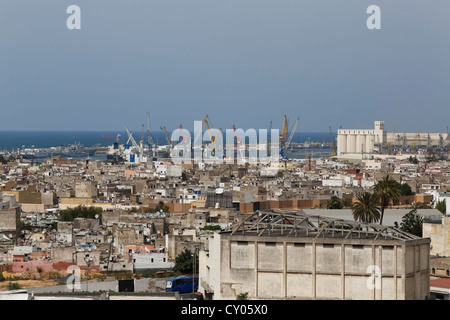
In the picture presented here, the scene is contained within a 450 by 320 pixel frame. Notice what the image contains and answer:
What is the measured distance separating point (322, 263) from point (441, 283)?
10.4 ft

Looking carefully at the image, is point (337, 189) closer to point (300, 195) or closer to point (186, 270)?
point (300, 195)

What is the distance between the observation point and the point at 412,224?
28.0 metres

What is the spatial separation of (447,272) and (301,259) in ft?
15.0

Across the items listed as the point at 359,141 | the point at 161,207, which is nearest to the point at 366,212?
the point at 161,207

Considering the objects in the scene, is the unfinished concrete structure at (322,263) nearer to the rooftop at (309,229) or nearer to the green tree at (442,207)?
the rooftop at (309,229)

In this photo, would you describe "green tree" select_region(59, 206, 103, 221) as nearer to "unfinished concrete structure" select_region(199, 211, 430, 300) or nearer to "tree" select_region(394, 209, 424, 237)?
"tree" select_region(394, 209, 424, 237)

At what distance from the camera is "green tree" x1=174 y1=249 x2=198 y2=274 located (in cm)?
2502

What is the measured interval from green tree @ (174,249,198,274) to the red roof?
7.13 m

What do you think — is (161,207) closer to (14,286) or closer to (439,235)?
(14,286)

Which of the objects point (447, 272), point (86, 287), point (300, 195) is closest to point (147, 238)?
point (86, 287)

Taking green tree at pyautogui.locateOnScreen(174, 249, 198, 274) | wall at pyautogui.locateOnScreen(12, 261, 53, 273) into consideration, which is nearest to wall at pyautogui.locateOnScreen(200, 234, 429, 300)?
green tree at pyautogui.locateOnScreen(174, 249, 198, 274)

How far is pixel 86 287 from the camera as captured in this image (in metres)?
21.6

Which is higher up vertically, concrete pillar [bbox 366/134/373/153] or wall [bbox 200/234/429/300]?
wall [bbox 200/234/429/300]

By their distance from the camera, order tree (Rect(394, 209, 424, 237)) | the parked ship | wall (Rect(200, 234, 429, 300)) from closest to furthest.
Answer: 1. wall (Rect(200, 234, 429, 300))
2. tree (Rect(394, 209, 424, 237))
3. the parked ship
